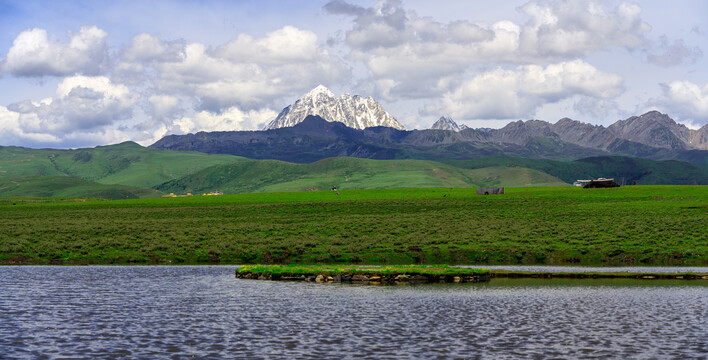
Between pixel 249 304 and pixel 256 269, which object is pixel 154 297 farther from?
pixel 256 269

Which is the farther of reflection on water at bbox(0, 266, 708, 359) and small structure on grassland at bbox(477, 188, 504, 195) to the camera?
small structure on grassland at bbox(477, 188, 504, 195)

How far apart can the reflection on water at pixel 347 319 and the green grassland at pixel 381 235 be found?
1965 cm

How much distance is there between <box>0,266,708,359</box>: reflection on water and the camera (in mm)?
25812

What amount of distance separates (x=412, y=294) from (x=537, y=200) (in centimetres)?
9078

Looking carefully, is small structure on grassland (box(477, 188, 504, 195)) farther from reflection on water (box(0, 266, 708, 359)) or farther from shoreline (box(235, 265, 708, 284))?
reflection on water (box(0, 266, 708, 359))

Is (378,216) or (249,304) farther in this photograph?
(378,216)

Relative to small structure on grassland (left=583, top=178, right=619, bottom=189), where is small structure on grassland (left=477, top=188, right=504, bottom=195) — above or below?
below

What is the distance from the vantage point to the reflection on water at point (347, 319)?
25.8m

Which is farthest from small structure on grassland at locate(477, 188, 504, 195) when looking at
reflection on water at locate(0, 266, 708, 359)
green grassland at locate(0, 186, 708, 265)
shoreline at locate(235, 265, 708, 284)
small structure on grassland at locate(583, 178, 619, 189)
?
reflection on water at locate(0, 266, 708, 359)

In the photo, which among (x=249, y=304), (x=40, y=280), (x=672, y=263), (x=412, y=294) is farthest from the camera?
(x=672, y=263)

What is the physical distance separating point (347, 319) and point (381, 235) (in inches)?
2009

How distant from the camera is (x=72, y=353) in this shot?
24578 mm

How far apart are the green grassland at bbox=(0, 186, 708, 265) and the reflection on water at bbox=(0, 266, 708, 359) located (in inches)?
773

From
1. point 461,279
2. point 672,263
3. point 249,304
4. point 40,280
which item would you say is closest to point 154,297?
point 249,304
